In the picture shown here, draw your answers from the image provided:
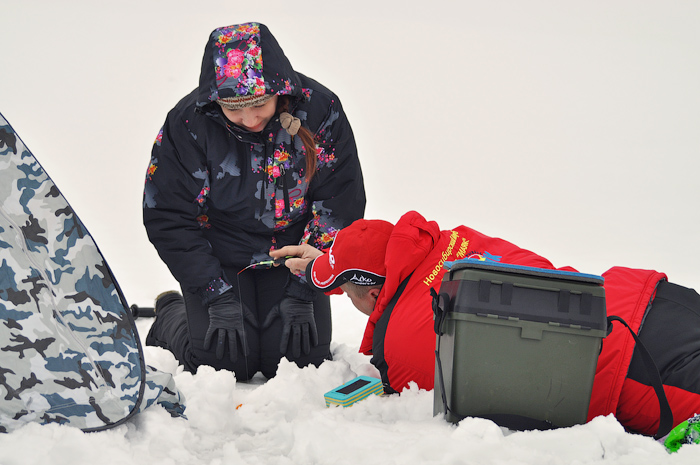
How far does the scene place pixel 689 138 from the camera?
4.76m

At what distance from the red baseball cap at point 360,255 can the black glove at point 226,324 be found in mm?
573

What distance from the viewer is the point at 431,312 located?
1.41 m

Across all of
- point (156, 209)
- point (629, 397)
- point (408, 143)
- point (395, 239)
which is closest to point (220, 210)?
point (156, 209)

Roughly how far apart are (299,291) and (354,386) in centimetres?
66

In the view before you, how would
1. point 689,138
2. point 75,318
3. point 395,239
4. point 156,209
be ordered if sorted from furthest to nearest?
point 689,138 < point 156,209 < point 395,239 < point 75,318

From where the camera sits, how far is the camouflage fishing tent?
1.15m

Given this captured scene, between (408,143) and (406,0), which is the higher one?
(406,0)

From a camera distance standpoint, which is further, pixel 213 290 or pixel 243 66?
pixel 213 290

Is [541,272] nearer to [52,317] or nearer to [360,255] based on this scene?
[360,255]

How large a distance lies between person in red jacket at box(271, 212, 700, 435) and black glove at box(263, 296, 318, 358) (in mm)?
430

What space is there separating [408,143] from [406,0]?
3.55ft

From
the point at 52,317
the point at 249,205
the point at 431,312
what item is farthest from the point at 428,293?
the point at 249,205

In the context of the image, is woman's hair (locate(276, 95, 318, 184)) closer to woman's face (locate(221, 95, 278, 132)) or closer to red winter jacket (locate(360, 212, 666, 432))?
woman's face (locate(221, 95, 278, 132))

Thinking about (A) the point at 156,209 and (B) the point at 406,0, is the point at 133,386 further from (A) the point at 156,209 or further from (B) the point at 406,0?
(B) the point at 406,0
